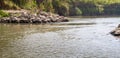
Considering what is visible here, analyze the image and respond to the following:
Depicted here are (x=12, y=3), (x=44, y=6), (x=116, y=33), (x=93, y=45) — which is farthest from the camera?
(x=44, y=6)

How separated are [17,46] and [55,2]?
135 metres

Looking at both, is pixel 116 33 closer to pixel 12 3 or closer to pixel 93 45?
pixel 93 45

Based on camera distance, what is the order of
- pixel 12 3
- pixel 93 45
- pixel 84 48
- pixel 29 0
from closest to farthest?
pixel 84 48, pixel 93 45, pixel 12 3, pixel 29 0

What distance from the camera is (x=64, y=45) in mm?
50281

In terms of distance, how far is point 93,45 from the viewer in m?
50.1

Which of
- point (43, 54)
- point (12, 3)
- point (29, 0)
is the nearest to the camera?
point (43, 54)

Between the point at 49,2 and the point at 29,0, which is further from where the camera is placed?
the point at 49,2

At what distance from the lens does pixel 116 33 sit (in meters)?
64.1

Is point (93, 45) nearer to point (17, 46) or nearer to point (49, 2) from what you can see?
point (17, 46)

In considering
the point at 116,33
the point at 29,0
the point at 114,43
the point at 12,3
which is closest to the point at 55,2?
the point at 29,0

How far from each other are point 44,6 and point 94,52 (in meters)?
126

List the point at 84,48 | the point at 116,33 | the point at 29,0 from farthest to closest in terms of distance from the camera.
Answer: the point at 29,0 → the point at 116,33 → the point at 84,48

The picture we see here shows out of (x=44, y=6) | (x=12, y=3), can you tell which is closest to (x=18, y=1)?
(x=12, y=3)

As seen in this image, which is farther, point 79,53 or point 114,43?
point 114,43
